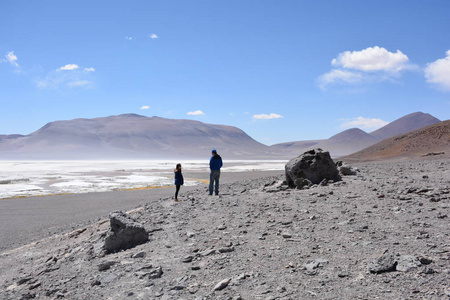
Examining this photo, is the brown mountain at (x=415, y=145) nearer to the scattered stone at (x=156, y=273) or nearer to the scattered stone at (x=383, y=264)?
the scattered stone at (x=383, y=264)

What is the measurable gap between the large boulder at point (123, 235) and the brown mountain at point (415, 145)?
114 ft

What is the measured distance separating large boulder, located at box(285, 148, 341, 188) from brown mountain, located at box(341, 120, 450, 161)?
92.4ft

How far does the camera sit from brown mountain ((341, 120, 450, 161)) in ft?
126

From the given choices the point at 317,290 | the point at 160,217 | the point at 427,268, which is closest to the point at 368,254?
the point at 427,268

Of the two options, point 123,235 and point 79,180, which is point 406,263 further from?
point 79,180

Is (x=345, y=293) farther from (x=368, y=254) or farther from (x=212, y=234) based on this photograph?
(x=212, y=234)

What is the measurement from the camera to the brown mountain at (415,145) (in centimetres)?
3828

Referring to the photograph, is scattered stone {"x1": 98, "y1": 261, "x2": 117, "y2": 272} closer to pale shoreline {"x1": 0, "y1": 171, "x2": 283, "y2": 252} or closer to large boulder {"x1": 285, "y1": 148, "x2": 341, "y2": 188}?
pale shoreline {"x1": 0, "y1": 171, "x2": 283, "y2": 252}

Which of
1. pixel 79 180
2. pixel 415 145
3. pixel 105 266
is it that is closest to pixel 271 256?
pixel 105 266

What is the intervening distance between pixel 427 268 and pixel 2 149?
212m

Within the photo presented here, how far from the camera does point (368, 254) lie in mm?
5355

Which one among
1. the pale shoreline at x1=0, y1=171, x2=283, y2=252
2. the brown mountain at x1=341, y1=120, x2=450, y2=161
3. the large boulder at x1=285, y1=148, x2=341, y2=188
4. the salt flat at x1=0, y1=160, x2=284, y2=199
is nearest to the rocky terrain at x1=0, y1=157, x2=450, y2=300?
the pale shoreline at x1=0, y1=171, x2=283, y2=252

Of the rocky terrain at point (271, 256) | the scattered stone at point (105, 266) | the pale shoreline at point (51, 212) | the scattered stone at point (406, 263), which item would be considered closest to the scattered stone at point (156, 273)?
the rocky terrain at point (271, 256)

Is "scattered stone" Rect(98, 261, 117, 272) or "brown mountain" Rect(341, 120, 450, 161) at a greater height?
"brown mountain" Rect(341, 120, 450, 161)
